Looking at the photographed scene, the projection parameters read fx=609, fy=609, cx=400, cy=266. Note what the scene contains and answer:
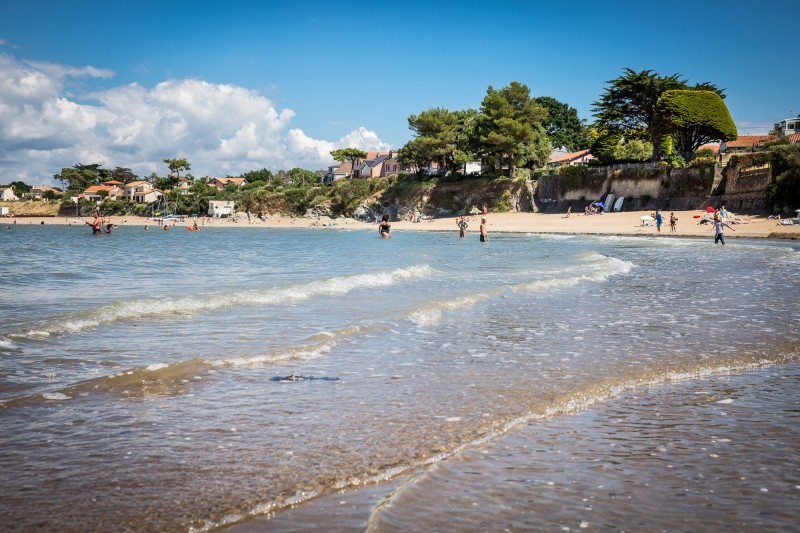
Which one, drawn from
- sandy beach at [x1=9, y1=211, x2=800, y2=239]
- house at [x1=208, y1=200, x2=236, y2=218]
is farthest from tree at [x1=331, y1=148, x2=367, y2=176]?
sandy beach at [x1=9, y1=211, x2=800, y2=239]

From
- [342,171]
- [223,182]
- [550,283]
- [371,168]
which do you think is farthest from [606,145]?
[223,182]

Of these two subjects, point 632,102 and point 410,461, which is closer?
point 410,461

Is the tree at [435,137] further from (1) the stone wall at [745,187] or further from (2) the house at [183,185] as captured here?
(2) the house at [183,185]

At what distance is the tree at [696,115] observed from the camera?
5378 centimetres

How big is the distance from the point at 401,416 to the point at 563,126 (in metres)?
100.0

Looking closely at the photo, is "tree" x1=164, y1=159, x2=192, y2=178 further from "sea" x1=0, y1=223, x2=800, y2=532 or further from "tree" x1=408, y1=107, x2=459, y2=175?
"sea" x1=0, y1=223, x2=800, y2=532

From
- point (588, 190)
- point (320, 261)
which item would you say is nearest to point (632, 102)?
point (588, 190)

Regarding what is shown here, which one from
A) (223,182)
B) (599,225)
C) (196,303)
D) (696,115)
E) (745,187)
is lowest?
(196,303)

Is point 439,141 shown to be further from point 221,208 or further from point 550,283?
point 550,283

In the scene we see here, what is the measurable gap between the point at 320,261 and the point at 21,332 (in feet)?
53.4

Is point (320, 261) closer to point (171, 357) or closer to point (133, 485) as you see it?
point (171, 357)

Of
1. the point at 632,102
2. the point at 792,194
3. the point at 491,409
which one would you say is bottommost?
the point at 491,409

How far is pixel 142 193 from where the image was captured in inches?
5217

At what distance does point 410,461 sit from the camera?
4.31 meters
